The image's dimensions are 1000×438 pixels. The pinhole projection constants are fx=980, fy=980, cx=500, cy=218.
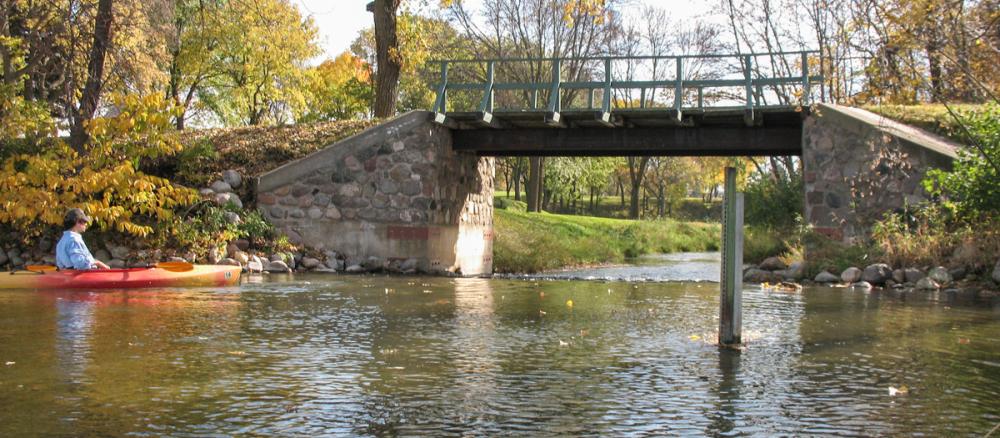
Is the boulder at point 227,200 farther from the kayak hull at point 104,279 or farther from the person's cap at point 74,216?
the person's cap at point 74,216

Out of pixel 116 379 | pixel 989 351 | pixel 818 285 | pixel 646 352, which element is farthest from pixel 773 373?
pixel 818 285

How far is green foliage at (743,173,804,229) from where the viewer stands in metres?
26.5

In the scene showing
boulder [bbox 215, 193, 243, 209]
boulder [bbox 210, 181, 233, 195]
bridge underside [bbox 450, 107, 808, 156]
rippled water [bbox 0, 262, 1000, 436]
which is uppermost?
bridge underside [bbox 450, 107, 808, 156]

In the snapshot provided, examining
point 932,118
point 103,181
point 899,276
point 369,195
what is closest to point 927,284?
point 899,276

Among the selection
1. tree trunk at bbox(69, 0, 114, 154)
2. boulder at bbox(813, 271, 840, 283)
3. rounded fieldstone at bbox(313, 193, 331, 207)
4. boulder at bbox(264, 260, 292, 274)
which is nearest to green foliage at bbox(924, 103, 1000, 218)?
boulder at bbox(813, 271, 840, 283)

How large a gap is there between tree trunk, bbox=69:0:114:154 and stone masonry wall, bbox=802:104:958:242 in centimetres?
1478

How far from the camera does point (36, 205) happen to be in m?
20.1

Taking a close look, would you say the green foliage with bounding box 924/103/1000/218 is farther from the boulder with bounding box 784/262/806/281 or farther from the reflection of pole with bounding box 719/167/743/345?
the reflection of pole with bounding box 719/167/743/345

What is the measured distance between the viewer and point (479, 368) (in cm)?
820

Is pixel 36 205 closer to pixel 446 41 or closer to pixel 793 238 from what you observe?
pixel 793 238

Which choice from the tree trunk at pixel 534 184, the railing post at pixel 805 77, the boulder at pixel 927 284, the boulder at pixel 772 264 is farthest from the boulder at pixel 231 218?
the tree trunk at pixel 534 184

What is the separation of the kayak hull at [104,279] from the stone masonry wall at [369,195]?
722 centimetres

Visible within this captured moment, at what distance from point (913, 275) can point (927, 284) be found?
731 mm

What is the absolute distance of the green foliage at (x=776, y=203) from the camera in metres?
26.5
